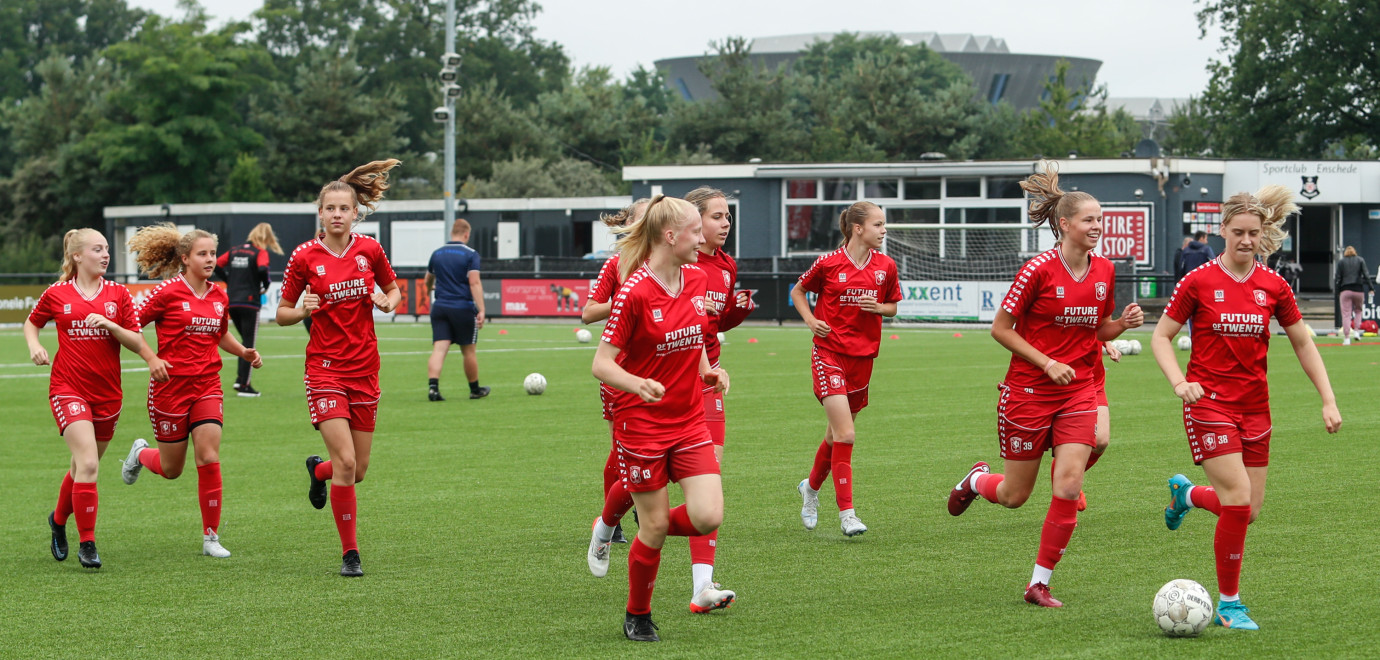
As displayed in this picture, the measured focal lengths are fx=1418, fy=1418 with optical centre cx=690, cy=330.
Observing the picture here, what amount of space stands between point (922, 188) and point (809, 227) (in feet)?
11.4

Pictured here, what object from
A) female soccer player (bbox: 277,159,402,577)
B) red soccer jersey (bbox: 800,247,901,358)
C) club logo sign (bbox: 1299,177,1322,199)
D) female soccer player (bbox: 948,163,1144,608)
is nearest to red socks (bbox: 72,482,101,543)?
female soccer player (bbox: 277,159,402,577)

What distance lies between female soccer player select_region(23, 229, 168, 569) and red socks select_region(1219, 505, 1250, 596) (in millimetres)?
5269

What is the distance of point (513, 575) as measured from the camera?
22.9ft

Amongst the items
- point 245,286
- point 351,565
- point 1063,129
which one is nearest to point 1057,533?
point 351,565

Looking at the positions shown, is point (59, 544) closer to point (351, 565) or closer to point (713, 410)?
point (351, 565)

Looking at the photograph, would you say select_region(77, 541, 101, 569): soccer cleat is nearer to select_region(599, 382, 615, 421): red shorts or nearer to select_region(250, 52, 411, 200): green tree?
select_region(599, 382, 615, 421): red shorts

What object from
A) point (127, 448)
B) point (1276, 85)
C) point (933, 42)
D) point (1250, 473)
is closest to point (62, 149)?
point (1276, 85)

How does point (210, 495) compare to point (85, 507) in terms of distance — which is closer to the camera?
point (85, 507)

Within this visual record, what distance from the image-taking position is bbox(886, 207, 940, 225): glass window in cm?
4047

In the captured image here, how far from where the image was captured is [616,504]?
6.40m

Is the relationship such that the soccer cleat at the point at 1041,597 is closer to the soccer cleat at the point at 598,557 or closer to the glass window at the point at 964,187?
the soccer cleat at the point at 598,557

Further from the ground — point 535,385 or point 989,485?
point 989,485

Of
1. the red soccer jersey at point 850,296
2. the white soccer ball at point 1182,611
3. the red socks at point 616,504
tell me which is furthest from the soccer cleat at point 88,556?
the white soccer ball at point 1182,611

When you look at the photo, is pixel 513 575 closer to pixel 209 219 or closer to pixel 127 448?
pixel 127 448
